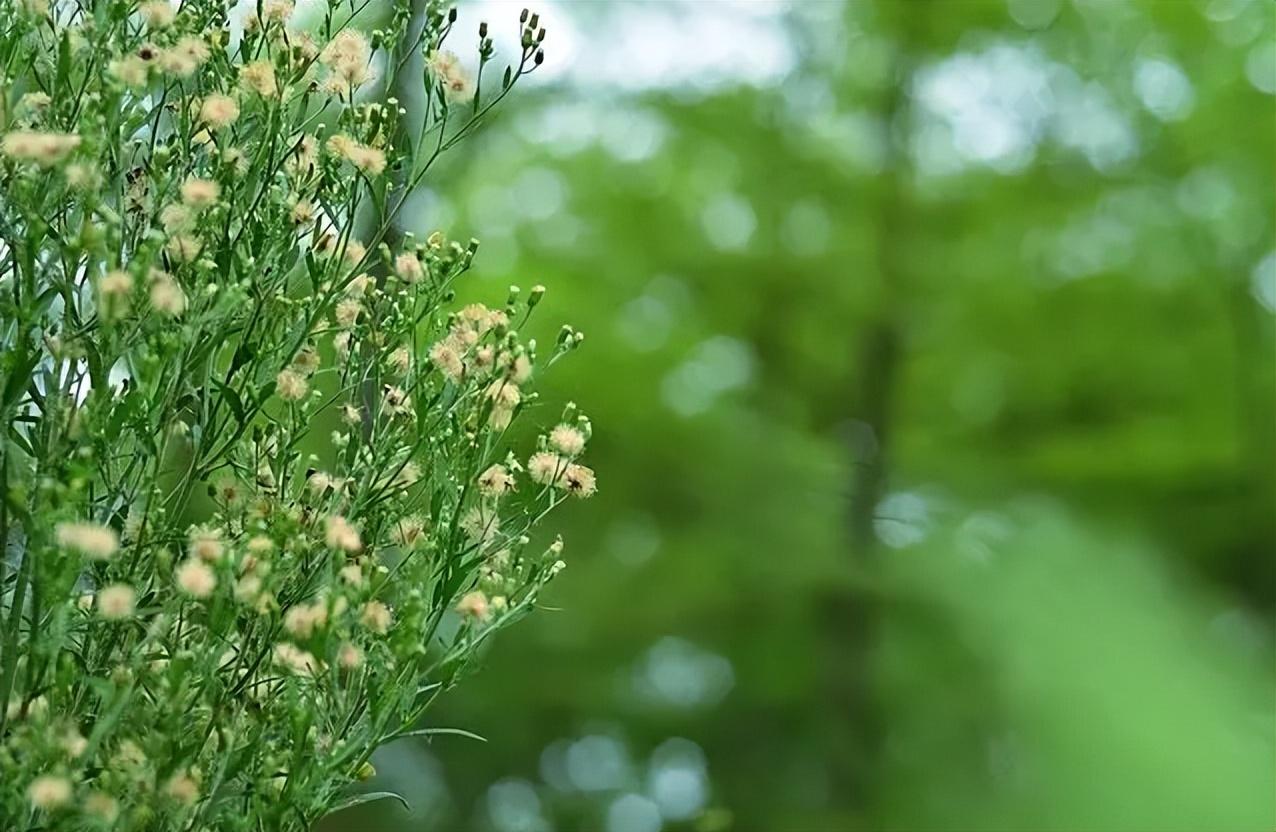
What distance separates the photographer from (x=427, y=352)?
1.89ft

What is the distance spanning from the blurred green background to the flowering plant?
1276mm

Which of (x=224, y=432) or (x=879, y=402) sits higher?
(x=879, y=402)

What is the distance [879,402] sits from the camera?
6.70 ft

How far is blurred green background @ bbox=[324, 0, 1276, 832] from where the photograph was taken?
1.91 m

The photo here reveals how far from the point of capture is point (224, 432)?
56 centimetres

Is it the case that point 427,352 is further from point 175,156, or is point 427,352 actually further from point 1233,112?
point 1233,112

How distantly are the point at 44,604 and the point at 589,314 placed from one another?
162 cm

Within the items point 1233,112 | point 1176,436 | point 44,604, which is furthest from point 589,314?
point 44,604

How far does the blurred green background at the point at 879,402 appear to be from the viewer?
1914mm

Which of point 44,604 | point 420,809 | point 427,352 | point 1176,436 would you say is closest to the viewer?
point 44,604

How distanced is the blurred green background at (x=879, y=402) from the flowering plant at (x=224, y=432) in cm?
128

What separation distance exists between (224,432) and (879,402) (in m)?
1.58

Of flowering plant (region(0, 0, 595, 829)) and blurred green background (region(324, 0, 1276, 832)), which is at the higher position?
blurred green background (region(324, 0, 1276, 832))

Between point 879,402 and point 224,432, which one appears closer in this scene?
point 224,432
